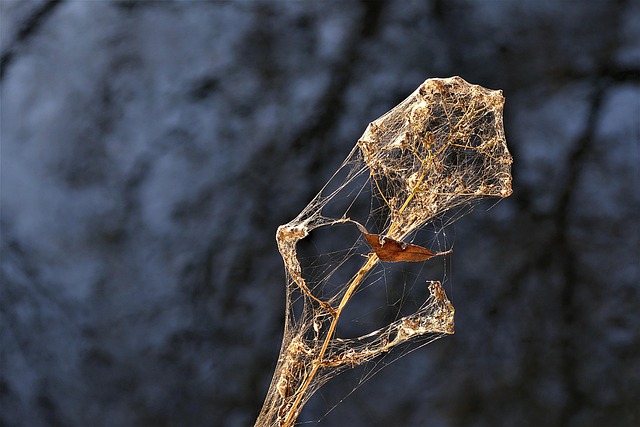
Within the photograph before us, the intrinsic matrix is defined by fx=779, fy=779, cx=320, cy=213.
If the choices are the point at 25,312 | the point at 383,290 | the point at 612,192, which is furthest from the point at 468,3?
the point at 25,312

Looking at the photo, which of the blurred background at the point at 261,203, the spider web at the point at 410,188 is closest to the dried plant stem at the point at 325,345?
the spider web at the point at 410,188

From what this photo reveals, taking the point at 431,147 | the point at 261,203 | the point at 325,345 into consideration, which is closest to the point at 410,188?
the point at 431,147

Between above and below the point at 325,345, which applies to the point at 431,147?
above

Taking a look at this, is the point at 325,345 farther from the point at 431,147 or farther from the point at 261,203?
the point at 261,203

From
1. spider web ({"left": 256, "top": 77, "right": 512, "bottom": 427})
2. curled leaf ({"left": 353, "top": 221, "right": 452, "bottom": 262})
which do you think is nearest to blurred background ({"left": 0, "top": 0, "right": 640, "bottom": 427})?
spider web ({"left": 256, "top": 77, "right": 512, "bottom": 427})

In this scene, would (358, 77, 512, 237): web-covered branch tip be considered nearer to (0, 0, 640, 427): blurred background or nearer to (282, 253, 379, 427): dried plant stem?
(282, 253, 379, 427): dried plant stem

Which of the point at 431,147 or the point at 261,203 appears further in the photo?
the point at 261,203

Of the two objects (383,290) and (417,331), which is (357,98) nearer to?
(383,290)

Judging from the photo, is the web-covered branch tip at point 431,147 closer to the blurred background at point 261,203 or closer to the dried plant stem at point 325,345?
the dried plant stem at point 325,345

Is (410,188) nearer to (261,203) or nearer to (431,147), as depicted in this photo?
(431,147)
